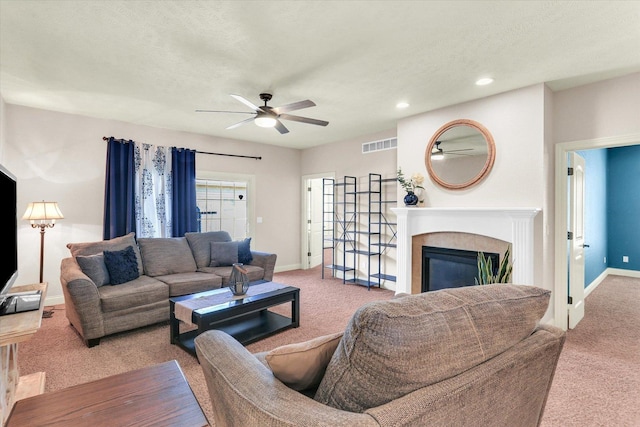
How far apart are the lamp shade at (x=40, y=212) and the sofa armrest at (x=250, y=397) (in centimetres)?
348

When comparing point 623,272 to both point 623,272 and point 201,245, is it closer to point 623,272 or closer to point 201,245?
point 623,272

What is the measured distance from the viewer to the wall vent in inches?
202

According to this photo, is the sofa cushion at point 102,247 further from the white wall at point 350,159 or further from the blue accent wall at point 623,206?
the blue accent wall at point 623,206

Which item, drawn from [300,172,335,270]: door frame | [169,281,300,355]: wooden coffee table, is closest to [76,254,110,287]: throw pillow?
[169,281,300,355]: wooden coffee table

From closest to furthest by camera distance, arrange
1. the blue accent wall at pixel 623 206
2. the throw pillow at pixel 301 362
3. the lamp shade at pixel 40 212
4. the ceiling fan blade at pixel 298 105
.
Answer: the throw pillow at pixel 301 362
the ceiling fan blade at pixel 298 105
the lamp shade at pixel 40 212
the blue accent wall at pixel 623 206

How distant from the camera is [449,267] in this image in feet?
12.7

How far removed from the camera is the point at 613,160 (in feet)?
19.5

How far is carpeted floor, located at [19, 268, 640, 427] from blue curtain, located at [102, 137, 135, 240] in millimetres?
1220

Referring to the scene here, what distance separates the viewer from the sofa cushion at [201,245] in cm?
448

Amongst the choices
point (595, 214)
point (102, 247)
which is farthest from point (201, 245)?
point (595, 214)

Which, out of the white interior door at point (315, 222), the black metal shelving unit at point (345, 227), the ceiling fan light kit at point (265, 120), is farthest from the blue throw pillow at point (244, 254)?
the white interior door at point (315, 222)

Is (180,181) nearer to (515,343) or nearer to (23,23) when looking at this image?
(23,23)

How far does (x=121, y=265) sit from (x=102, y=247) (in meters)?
0.43

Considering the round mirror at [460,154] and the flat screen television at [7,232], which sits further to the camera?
the round mirror at [460,154]
